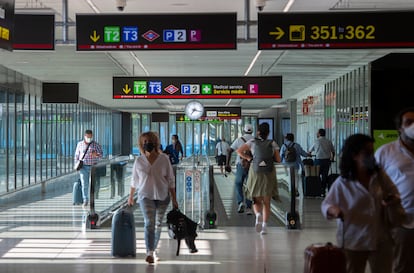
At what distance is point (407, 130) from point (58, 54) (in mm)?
13101

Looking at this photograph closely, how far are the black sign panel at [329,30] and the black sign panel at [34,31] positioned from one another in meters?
2.99

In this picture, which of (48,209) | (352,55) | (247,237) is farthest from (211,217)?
(352,55)

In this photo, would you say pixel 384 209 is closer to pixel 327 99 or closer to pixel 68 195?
pixel 68 195

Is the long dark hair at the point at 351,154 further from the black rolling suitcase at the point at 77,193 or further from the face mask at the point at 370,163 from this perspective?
the black rolling suitcase at the point at 77,193

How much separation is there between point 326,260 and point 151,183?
3.72 m

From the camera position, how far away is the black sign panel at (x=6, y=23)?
249 inches

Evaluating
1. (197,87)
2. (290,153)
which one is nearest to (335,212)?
(290,153)

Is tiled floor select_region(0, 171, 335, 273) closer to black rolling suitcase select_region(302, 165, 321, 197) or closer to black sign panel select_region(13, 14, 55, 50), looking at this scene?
black sign panel select_region(13, 14, 55, 50)

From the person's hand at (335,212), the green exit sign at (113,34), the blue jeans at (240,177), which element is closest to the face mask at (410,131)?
the person's hand at (335,212)

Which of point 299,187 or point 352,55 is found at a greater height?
point 352,55

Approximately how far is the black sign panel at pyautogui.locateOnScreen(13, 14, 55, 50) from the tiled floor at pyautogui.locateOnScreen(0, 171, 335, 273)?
113 inches

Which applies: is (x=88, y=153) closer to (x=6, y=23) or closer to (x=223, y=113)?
(x=6, y=23)

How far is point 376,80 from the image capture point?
17.6 meters

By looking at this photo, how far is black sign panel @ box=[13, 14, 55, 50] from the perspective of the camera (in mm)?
9406
